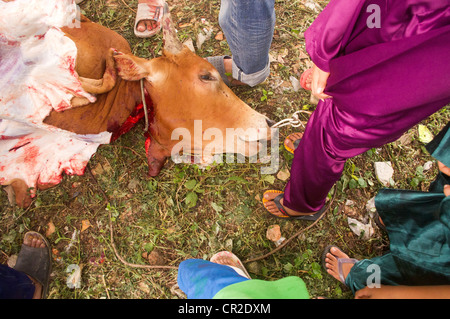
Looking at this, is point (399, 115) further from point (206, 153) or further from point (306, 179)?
point (206, 153)

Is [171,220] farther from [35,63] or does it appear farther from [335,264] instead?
[35,63]

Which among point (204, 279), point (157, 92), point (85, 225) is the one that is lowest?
point (85, 225)

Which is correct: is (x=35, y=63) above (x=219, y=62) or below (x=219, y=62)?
above

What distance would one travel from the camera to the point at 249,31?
Answer: 2369mm

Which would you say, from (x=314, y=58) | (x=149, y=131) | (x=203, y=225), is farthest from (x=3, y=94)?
(x=314, y=58)

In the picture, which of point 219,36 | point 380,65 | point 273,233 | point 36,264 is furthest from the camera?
point 219,36

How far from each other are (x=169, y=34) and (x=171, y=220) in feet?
6.08

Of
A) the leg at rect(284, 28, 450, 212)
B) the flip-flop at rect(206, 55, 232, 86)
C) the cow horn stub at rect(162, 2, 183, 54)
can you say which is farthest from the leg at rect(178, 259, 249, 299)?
the flip-flop at rect(206, 55, 232, 86)

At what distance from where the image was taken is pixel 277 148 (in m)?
3.35

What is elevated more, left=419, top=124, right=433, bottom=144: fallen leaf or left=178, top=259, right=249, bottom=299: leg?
left=419, top=124, right=433, bottom=144: fallen leaf

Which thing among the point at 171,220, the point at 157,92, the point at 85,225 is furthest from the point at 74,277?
the point at 157,92

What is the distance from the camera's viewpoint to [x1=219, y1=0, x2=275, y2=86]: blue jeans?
86.7 inches

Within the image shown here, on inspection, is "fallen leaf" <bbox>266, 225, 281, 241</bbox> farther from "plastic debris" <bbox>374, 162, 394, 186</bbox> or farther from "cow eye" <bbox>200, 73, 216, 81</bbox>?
"cow eye" <bbox>200, 73, 216, 81</bbox>

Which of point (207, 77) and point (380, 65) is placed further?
point (207, 77)
